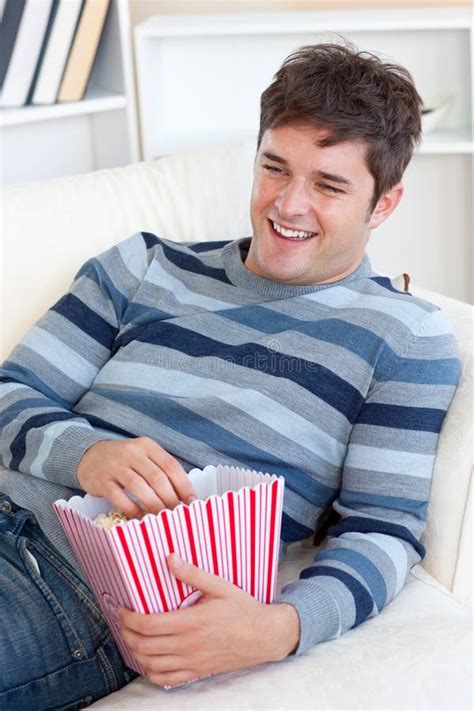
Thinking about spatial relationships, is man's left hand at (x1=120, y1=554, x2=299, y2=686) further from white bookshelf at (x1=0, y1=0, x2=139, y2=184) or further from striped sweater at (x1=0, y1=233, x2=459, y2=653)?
white bookshelf at (x1=0, y1=0, x2=139, y2=184)

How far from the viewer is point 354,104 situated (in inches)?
56.9

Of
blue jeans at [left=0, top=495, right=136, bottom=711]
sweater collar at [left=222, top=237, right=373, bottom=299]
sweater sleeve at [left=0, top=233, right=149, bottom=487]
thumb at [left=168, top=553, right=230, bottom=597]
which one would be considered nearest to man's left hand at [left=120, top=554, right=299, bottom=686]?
thumb at [left=168, top=553, right=230, bottom=597]

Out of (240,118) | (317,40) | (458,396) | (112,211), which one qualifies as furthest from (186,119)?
(458,396)

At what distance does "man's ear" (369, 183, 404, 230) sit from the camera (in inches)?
60.4

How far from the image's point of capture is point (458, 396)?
55.3 inches

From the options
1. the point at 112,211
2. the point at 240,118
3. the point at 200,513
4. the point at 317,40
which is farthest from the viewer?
the point at 240,118

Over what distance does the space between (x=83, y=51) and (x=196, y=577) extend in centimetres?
142

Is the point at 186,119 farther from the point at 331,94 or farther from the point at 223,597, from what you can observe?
the point at 223,597

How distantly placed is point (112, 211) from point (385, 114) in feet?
1.85

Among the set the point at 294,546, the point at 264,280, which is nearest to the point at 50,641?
the point at 294,546

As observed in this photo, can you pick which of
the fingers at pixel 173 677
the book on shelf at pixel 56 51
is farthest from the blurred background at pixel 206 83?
the fingers at pixel 173 677

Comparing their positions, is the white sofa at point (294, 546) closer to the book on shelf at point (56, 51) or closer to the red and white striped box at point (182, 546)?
the red and white striped box at point (182, 546)

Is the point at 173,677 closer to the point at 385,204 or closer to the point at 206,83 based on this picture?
the point at 385,204

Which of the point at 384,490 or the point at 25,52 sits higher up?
the point at 25,52
